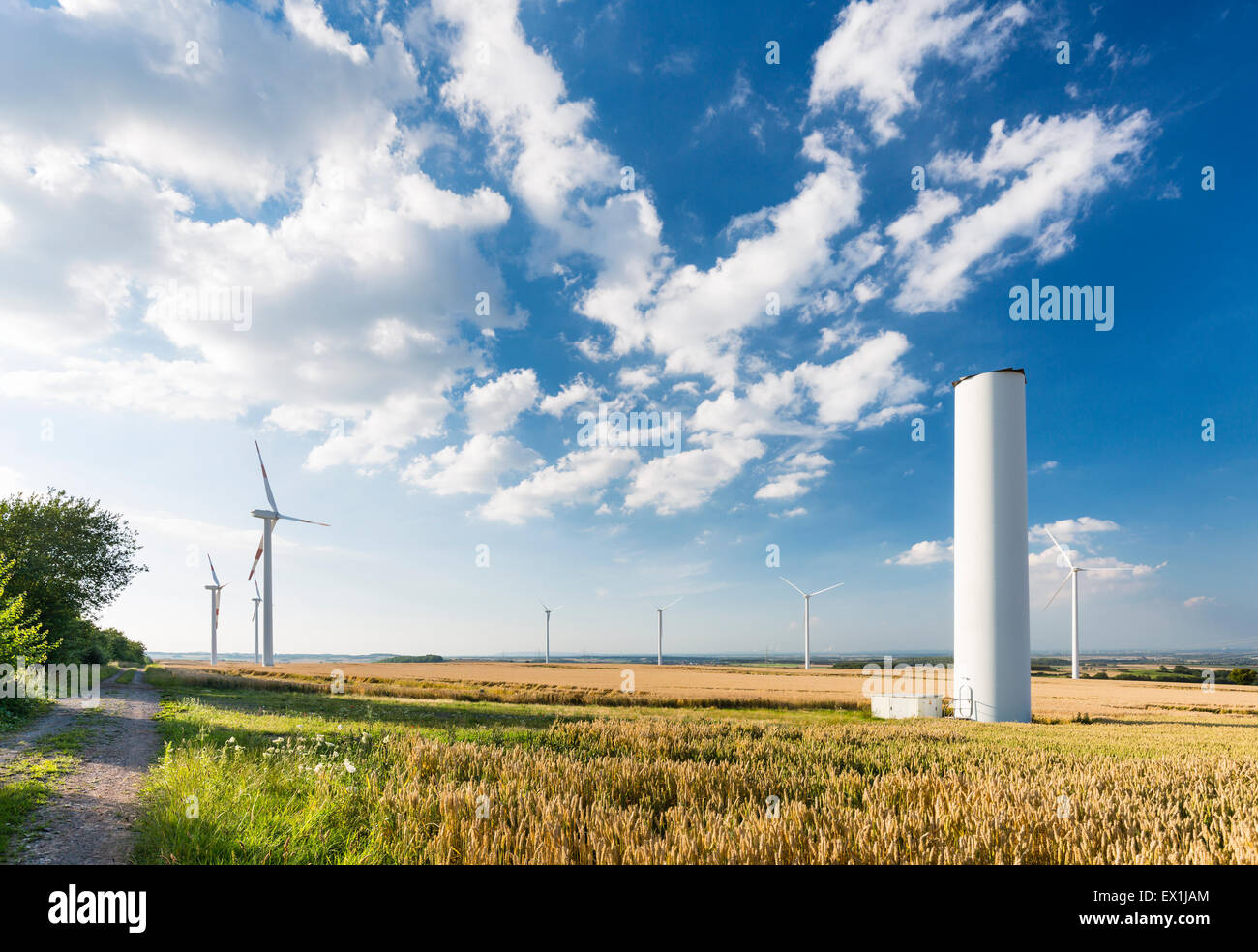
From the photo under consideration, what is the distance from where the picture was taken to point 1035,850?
597 centimetres

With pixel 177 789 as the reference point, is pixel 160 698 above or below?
below

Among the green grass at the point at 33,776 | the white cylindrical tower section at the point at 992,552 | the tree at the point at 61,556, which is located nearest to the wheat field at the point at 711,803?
the green grass at the point at 33,776

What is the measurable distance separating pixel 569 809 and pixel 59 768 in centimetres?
1591

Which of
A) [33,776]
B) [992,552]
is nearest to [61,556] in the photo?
[33,776]

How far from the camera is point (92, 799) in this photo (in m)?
11.8

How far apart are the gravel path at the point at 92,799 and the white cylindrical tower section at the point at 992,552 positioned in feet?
95.1
